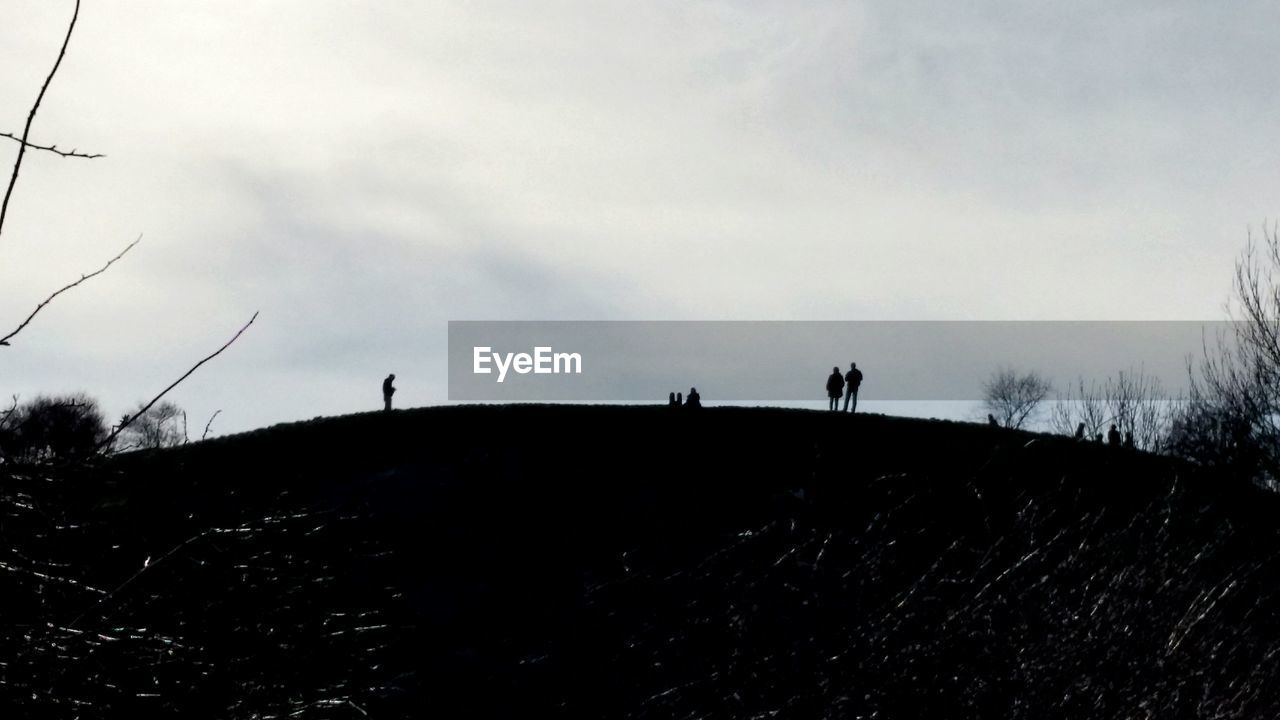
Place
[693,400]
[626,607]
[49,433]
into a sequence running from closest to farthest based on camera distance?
[49,433] < [626,607] < [693,400]

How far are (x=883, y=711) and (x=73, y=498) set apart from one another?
539 cm

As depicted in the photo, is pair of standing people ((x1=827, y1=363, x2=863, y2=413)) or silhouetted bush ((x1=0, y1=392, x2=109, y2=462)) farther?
pair of standing people ((x1=827, y1=363, x2=863, y2=413))

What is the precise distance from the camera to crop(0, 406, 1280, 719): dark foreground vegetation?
157 inches

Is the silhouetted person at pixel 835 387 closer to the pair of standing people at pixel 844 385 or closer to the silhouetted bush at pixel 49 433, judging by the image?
the pair of standing people at pixel 844 385

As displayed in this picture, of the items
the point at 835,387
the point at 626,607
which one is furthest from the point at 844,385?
the point at 626,607

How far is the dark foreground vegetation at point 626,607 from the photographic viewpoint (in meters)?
3.98

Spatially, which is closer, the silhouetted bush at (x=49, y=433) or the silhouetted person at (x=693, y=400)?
the silhouetted bush at (x=49, y=433)

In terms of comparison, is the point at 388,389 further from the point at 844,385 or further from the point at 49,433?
the point at 49,433

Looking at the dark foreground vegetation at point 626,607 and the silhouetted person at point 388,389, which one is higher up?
the silhouetted person at point 388,389

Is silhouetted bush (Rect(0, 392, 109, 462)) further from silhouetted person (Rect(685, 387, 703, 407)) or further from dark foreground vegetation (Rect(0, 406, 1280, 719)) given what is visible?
silhouetted person (Rect(685, 387, 703, 407))

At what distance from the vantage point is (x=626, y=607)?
8734 mm

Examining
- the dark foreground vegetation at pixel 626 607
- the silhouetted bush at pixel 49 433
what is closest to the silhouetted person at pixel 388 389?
the dark foreground vegetation at pixel 626 607

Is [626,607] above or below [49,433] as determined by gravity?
below

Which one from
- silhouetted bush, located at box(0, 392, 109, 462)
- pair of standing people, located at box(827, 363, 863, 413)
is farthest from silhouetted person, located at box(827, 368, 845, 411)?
silhouetted bush, located at box(0, 392, 109, 462)
